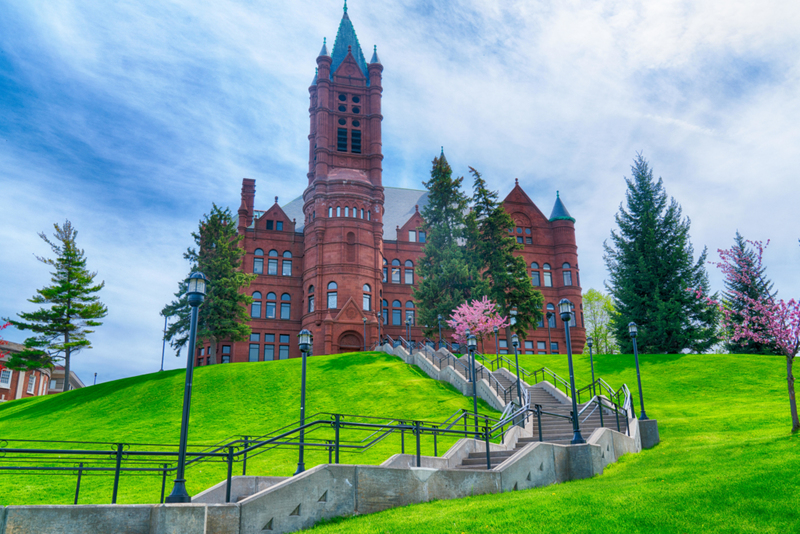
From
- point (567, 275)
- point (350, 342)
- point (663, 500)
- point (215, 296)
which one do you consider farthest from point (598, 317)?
point (663, 500)

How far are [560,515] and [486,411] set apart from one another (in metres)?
18.3

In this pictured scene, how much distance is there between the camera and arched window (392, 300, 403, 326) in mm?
57906

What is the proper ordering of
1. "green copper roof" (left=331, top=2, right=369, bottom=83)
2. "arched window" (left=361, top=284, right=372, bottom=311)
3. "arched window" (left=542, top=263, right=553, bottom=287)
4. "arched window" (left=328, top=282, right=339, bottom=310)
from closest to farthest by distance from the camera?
"arched window" (left=328, top=282, right=339, bottom=310) → "arched window" (left=361, top=284, right=372, bottom=311) → "arched window" (left=542, top=263, right=553, bottom=287) → "green copper roof" (left=331, top=2, right=369, bottom=83)

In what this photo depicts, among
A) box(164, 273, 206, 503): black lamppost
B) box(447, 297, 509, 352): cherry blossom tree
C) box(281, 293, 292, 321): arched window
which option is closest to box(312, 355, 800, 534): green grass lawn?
box(164, 273, 206, 503): black lamppost

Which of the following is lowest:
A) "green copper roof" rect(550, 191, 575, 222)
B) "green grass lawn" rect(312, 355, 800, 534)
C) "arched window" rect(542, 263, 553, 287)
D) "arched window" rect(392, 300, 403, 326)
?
"green grass lawn" rect(312, 355, 800, 534)

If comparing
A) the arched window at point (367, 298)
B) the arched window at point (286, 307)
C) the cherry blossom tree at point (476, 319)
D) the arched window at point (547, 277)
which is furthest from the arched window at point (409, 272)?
the cherry blossom tree at point (476, 319)

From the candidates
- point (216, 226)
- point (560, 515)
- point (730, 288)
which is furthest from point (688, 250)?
point (560, 515)

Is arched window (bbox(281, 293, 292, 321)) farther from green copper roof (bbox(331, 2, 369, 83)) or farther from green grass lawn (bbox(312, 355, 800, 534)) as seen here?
green grass lawn (bbox(312, 355, 800, 534))

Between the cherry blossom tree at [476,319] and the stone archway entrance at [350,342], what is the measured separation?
980 cm

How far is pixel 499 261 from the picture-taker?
48094 mm

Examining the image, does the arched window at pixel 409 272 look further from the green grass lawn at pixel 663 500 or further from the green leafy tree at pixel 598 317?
the green grass lawn at pixel 663 500

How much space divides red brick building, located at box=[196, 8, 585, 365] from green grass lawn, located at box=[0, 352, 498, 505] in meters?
12.0

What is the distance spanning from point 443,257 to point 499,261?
4.70 metres

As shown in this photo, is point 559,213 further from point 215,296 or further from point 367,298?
point 215,296
